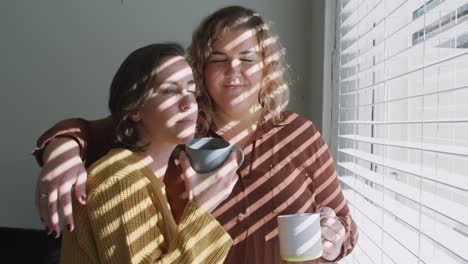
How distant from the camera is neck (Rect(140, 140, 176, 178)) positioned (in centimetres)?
94

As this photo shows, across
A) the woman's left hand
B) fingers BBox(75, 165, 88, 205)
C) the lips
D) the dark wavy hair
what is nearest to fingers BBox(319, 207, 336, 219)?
the woman's left hand

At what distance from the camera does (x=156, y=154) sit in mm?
944

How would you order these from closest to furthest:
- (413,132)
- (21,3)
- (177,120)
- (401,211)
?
(177,120), (401,211), (413,132), (21,3)

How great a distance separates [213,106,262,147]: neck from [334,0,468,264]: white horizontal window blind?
1.11 ft

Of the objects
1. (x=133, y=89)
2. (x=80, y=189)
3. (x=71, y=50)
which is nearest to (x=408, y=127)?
(x=133, y=89)

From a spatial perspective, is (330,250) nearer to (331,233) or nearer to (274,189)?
(331,233)

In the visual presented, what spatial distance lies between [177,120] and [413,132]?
752 millimetres

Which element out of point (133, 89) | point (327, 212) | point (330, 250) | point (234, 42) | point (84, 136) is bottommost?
point (330, 250)

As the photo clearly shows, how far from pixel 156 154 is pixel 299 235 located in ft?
1.20

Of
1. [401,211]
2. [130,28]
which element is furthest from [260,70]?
[130,28]

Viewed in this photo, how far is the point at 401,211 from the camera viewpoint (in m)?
1.00

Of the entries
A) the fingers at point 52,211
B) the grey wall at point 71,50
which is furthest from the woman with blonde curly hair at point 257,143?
the grey wall at point 71,50

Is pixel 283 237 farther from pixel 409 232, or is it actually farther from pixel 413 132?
pixel 413 132

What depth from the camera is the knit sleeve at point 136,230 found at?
2.47ft
